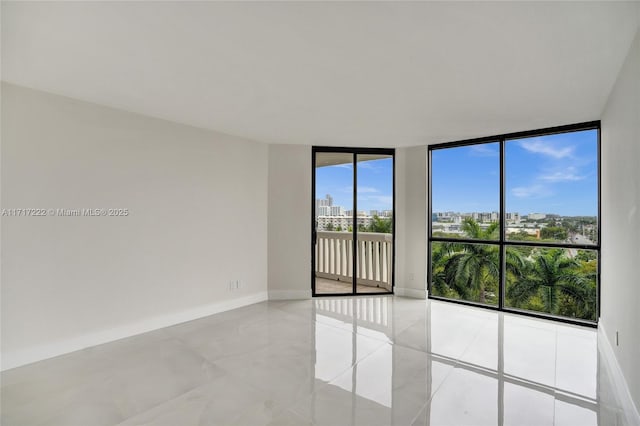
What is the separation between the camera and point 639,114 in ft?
6.43

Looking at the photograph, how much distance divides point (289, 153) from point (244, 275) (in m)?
1.99

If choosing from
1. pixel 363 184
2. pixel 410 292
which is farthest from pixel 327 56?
pixel 410 292

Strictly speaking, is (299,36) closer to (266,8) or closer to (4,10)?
(266,8)

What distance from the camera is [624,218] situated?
240 centimetres

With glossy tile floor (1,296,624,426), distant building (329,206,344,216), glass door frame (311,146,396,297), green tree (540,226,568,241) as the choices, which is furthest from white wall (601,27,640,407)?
distant building (329,206,344,216)

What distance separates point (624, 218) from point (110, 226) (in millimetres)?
4610

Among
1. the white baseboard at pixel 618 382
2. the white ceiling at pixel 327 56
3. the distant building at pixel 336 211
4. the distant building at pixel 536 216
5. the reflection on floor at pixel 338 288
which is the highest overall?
the white ceiling at pixel 327 56

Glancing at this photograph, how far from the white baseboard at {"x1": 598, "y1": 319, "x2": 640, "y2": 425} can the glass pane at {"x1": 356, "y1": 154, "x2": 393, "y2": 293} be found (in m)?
2.80

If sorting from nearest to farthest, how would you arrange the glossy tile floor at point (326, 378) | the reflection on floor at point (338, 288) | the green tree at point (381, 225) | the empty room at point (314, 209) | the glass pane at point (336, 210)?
the empty room at point (314, 209) < the glossy tile floor at point (326, 378) < the glass pane at point (336, 210) < the green tree at point (381, 225) < the reflection on floor at point (338, 288)

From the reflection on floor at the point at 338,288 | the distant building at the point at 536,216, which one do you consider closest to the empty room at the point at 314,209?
the distant building at the point at 536,216

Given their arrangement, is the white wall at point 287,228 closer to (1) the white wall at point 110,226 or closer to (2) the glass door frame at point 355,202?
(2) the glass door frame at point 355,202

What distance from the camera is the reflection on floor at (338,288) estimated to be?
545 cm

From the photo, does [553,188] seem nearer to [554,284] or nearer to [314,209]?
[554,284]

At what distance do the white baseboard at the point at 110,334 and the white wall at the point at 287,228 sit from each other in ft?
2.12
